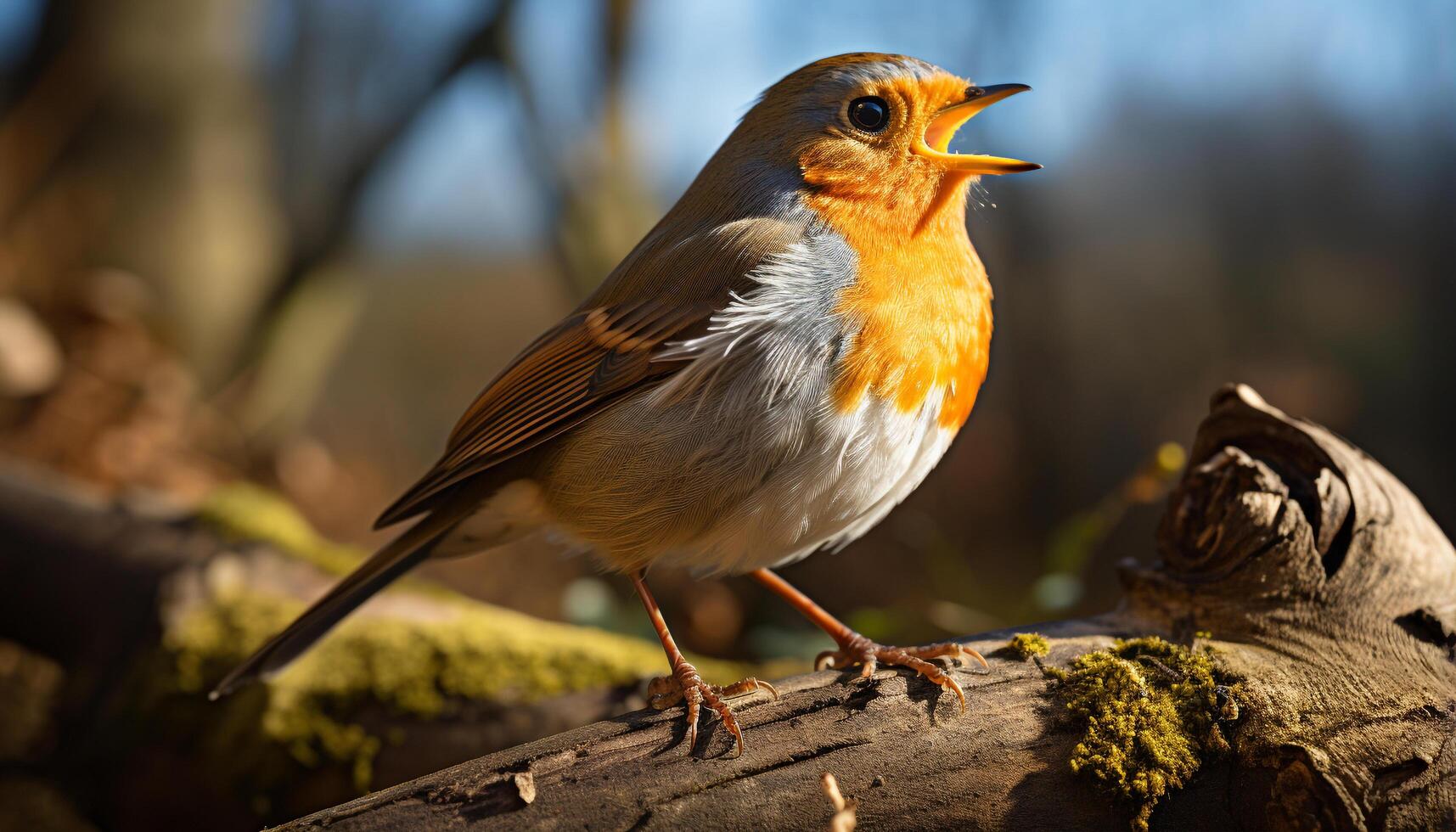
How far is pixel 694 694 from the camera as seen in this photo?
1.98m

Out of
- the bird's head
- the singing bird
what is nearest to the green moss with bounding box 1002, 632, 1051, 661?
the singing bird

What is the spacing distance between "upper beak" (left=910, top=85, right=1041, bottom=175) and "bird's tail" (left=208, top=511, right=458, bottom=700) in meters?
1.63

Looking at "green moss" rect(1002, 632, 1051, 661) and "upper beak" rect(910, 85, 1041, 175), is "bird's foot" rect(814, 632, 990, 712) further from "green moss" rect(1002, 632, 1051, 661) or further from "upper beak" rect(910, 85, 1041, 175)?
"upper beak" rect(910, 85, 1041, 175)

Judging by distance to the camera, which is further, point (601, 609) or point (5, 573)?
point (601, 609)

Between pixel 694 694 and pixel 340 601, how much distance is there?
1233mm

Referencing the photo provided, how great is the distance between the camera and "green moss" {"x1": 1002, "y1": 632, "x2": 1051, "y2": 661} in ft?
6.79

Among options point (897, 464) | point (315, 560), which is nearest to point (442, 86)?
point (315, 560)

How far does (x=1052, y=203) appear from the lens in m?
7.04

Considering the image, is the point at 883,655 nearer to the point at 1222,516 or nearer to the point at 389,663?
the point at 1222,516

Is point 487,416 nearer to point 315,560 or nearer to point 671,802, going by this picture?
point 671,802

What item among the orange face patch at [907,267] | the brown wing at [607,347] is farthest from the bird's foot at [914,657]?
the brown wing at [607,347]

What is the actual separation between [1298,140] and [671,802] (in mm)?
6614

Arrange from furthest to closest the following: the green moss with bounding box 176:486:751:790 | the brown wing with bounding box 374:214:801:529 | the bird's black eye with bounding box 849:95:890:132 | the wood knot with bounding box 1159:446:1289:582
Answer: the green moss with bounding box 176:486:751:790 < the bird's black eye with bounding box 849:95:890:132 < the brown wing with bounding box 374:214:801:529 < the wood knot with bounding box 1159:446:1289:582

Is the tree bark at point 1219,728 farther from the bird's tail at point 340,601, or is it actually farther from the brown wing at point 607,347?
the bird's tail at point 340,601
